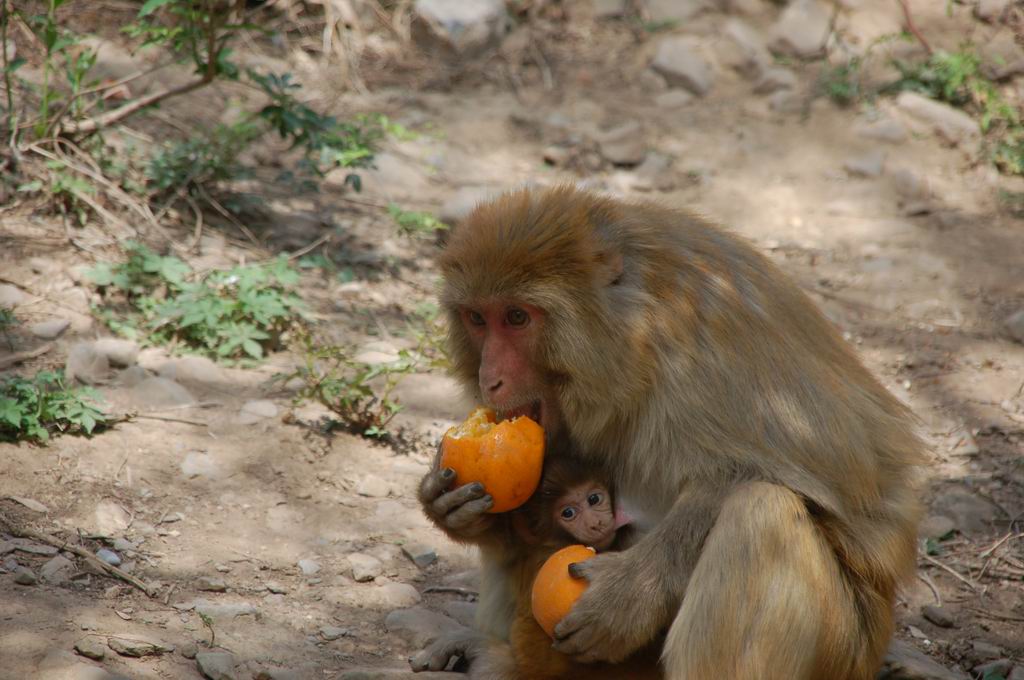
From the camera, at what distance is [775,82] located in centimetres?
963

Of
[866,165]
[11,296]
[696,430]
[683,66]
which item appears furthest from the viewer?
[683,66]

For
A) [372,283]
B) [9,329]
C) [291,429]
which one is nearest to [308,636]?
[291,429]

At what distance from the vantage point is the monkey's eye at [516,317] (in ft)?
12.8

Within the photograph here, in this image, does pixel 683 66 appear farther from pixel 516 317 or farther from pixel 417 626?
pixel 417 626

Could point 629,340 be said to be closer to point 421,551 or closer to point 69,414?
point 421,551

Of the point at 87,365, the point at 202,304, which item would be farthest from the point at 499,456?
the point at 202,304

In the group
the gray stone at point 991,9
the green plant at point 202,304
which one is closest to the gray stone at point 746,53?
the gray stone at point 991,9

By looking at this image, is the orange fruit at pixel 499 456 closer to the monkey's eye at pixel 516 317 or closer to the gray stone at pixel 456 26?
the monkey's eye at pixel 516 317

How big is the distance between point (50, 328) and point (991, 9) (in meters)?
8.09

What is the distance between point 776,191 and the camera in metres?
8.59

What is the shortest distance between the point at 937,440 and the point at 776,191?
3013 millimetres

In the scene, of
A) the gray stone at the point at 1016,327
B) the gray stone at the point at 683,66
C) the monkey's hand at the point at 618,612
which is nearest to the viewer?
the monkey's hand at the point at 618,612

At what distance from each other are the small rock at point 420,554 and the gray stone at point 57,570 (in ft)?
4.82

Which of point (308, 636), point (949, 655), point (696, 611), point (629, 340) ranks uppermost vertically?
point (629, 340)
